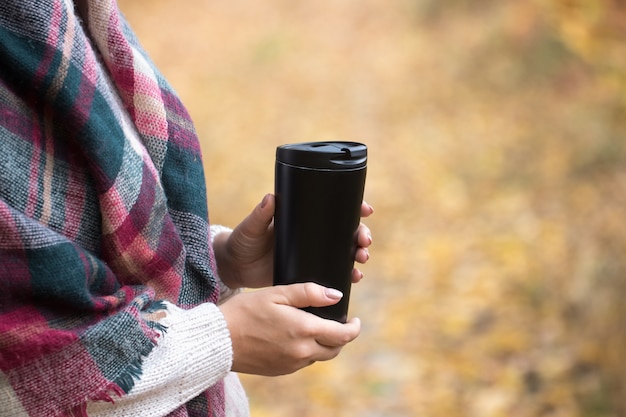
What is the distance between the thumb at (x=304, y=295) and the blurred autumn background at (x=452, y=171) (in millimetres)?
1924

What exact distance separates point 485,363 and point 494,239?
103 centimetres

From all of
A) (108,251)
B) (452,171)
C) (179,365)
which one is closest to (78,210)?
(108,251)

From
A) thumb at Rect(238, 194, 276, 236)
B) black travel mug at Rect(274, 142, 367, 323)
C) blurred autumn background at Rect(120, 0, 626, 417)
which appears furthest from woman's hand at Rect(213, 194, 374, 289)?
blurred autumn background at Rect(120, 0, 626, 417)

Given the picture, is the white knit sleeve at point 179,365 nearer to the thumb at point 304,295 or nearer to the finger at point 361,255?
the thumb at point 304,295

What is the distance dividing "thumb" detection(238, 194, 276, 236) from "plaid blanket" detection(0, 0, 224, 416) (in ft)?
0.52

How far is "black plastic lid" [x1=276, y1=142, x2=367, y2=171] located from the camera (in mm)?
989

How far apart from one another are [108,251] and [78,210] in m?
0.07

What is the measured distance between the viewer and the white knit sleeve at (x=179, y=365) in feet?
2.94

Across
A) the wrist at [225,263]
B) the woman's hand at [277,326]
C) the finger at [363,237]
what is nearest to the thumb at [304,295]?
the woman's hand at [277,326]

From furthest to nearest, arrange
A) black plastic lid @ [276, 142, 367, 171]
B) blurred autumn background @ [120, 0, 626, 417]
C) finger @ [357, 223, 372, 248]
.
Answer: blurred autumn background @ [120, 0, 626, 417] → finger @ [357, 223, 372, 248] → black plastic lid @ [276, 142, 367, 171]

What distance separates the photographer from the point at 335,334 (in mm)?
1034

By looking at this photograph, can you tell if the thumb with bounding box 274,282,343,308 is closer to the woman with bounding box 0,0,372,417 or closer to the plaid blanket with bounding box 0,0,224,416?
the woman with bounding box 0,0,372,417

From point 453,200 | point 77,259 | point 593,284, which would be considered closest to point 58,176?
point 77,259

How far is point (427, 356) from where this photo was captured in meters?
3.08
